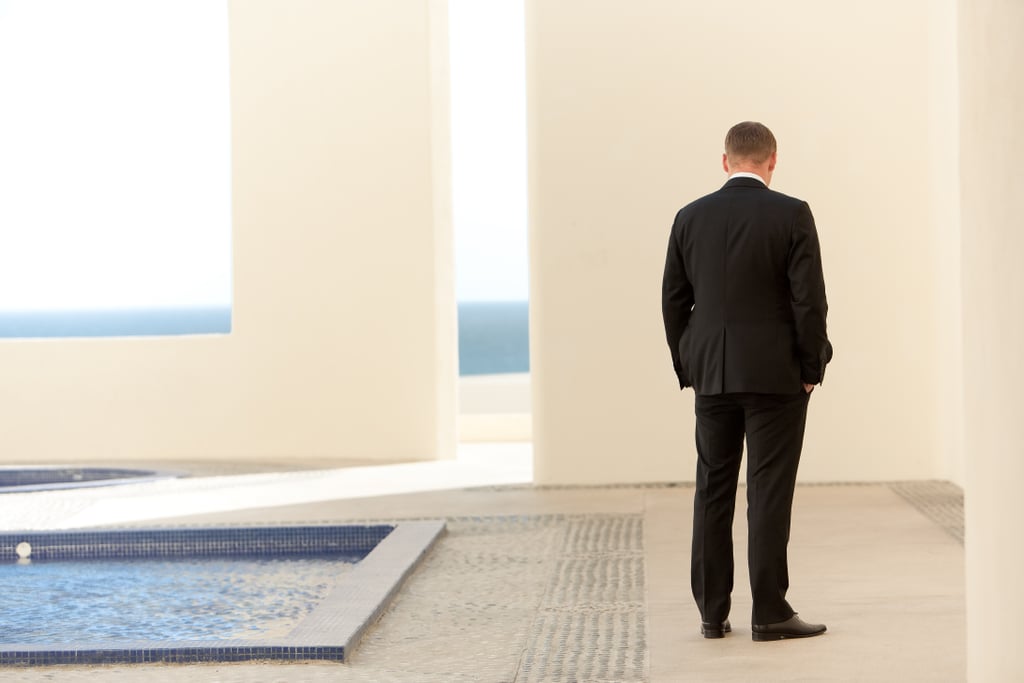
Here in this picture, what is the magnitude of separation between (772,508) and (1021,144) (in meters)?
1.35

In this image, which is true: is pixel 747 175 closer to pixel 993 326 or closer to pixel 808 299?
pixel 808 299

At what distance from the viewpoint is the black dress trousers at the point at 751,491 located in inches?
137

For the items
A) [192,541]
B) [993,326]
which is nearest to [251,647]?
[993,326]

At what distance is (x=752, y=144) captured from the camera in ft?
11.7

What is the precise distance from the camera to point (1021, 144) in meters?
2.37

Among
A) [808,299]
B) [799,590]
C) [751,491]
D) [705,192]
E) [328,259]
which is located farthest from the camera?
[328,259]

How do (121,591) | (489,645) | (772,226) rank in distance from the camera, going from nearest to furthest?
1. (772,226)
2. (489,645)
3. (121,591)

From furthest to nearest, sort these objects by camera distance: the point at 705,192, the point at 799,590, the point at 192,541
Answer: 1. the point at 705,192
2. the point at 192,541
3. the point at 799,590

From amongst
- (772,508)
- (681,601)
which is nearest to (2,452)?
(681,601)

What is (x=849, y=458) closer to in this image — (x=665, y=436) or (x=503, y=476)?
(x=665, y=436)

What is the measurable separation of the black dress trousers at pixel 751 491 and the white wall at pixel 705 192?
3.16 m

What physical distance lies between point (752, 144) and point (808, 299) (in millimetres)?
441

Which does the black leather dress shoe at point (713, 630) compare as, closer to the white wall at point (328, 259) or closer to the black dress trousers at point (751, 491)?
the black dress trousers at point (751, 491)

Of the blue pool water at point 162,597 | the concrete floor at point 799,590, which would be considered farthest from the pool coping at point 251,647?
the blue pool water at point 162,597
